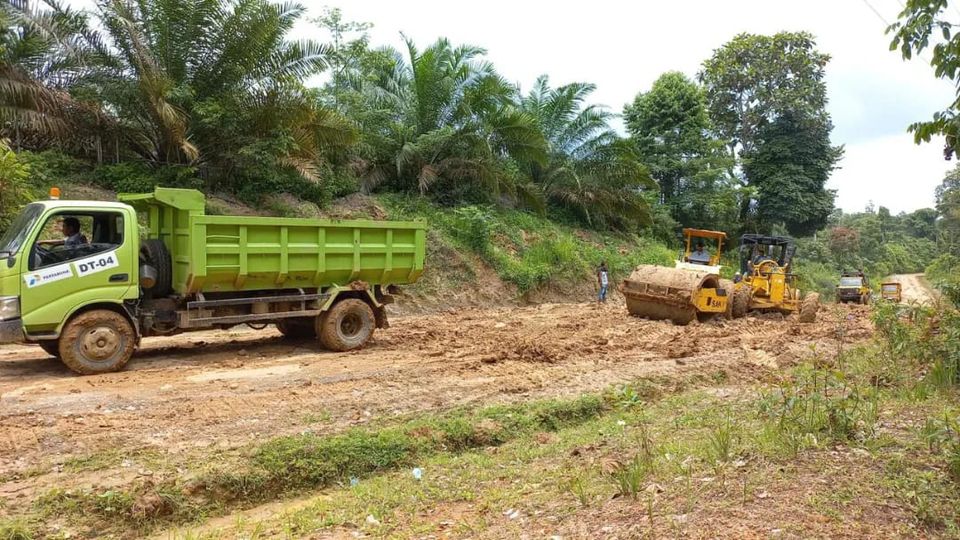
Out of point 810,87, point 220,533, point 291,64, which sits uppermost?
point 810,87

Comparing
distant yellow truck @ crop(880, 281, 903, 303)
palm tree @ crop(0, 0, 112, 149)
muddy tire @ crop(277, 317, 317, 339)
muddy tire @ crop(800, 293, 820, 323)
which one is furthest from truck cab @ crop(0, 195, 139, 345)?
muddy tire @ crop(800, 293, 820, 323)

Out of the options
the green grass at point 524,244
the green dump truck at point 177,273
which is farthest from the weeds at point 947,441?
the green grass at point 524,244

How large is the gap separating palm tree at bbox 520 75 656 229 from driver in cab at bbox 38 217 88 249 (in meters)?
17.3

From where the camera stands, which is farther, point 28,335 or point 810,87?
point 810,87

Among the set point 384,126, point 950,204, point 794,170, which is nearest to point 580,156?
point 384,126

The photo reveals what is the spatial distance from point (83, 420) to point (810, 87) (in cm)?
3274

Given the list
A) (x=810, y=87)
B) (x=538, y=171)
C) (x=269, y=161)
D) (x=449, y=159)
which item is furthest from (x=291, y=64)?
(x=810, y=87)

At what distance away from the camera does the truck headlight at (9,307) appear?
7.16m

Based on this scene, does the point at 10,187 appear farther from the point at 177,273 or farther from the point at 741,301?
the point at 741,301

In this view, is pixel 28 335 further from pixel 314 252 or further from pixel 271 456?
pixel 271 456

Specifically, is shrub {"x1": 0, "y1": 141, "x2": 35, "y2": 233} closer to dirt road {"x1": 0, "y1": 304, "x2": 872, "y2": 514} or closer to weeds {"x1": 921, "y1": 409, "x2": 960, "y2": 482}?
dirt road {"x1": 0, "y1": 304, "x2": 872, "y2": 514}

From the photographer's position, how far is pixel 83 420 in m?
5.98

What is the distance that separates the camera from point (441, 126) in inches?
788

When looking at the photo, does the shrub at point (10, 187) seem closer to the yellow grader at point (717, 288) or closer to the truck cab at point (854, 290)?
the yellow grader at point (717, 288)
